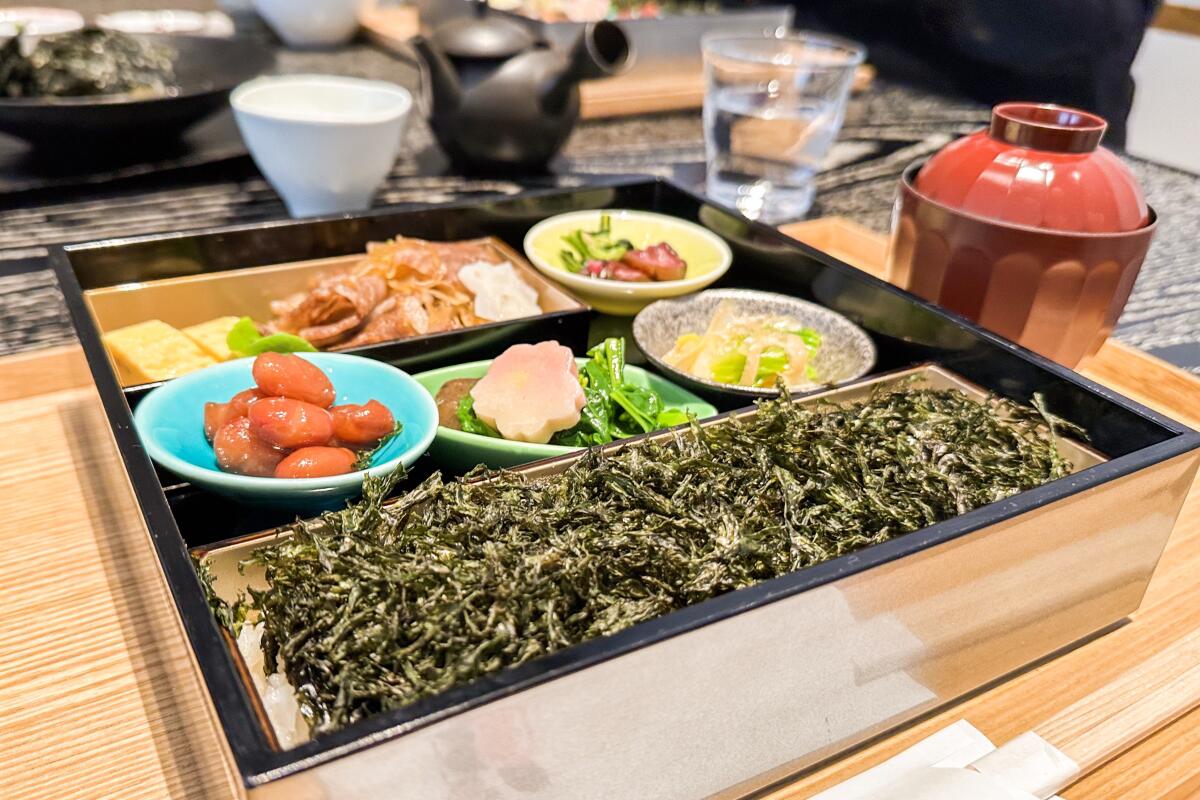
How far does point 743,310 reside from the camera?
151 cm

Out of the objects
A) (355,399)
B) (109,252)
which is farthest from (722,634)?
(109,252)

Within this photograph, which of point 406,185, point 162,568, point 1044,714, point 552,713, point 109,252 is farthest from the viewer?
point 406,185

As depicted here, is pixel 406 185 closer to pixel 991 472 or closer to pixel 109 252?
pixel 109 252

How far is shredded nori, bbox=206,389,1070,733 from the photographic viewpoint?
0.72 metres

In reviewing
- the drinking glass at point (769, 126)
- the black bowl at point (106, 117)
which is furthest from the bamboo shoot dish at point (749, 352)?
the black bowl at point (106, 117)

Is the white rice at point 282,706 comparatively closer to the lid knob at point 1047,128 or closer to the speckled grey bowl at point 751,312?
the speckled grey bowl at point 751,312

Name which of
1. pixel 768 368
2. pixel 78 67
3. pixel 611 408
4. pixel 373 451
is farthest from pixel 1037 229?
pixel 78 67

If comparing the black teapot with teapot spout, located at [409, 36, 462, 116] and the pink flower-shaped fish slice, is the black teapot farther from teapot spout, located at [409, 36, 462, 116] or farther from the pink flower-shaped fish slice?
the pink flower-shaped fish slice

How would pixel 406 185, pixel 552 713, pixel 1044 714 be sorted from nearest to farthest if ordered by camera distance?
pixel 552 713, pixel 1044 714, pixel 406 185

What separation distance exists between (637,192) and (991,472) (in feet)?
3.34

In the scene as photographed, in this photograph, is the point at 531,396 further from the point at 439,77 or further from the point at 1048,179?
the point at 439,77

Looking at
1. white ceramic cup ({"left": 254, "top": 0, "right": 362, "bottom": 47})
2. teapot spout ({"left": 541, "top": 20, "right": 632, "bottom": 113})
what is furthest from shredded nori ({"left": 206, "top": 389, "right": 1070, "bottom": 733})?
white ceramic cup ({"left": 254, "top": 0, "right": 362, "bottom": 47})

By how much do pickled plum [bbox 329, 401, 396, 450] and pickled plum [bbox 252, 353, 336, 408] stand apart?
0.11 feet

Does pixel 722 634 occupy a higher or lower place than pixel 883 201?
higher
